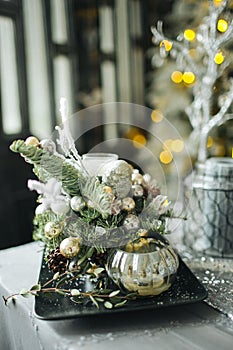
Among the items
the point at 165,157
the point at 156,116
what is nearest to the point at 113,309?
the point at 165,157

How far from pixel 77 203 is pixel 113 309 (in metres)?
0.24

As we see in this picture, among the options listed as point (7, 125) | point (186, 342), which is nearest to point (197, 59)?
point (7, 125)

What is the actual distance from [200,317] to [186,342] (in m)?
0.10

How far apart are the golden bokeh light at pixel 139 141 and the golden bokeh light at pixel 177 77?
0.57 meters

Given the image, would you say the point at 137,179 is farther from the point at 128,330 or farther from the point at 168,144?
the point at 168,144

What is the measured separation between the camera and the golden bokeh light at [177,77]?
284 cm

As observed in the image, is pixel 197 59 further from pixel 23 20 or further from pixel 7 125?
pixel 7 125

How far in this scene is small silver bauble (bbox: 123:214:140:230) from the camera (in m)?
0.90

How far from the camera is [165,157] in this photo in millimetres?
3117

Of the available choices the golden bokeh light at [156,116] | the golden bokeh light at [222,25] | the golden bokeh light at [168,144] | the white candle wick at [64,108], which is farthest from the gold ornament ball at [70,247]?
the golden bokeh light at [156,116]

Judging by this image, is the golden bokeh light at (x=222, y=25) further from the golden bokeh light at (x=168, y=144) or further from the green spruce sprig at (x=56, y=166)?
the golden bokeh light at (x=168, y=144)

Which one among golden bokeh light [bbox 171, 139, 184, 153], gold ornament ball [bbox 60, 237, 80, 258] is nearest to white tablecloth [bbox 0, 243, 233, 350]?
gold ornament ball [bbox 60, 237, 80, 258]

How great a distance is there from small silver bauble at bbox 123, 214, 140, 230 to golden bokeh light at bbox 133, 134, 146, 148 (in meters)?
2.33

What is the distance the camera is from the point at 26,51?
2414 mm
